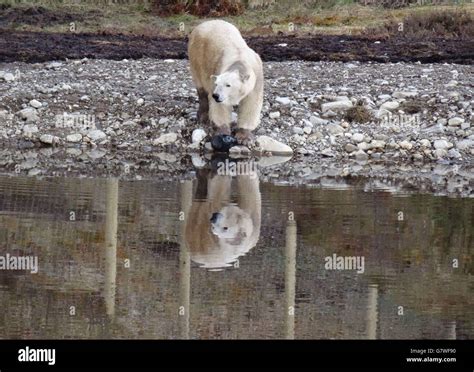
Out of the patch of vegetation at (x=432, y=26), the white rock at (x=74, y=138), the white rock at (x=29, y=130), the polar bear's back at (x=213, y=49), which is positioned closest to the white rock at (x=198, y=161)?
the polar bear's back at (x=213, y=49)

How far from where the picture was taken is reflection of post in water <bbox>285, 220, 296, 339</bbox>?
26.3 ft

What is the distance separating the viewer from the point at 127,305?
832cm

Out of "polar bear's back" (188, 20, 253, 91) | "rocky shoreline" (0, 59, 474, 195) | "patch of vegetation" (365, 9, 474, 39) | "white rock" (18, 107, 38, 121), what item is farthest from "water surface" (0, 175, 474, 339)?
"patch of vegetation" (365, 9, 474, 39)

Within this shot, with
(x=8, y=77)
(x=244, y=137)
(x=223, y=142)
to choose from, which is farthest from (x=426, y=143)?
(x=8, y=77)

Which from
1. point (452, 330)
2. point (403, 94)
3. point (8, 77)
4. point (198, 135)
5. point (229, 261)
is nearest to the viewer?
point (452, 330)

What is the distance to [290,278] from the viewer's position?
9477mm

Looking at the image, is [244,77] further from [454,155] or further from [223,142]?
[454,155]

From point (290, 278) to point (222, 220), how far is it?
2.09 meters

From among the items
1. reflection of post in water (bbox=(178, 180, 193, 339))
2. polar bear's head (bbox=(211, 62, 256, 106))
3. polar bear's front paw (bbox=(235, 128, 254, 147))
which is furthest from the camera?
polar bear's front paw (bbox=(235, 128, 254, 147))

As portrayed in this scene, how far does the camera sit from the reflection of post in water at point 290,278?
8.03m

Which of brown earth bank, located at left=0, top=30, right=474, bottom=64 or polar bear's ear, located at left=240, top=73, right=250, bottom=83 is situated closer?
polar bear's ear, located at left=240, top=73, right=250, bottom=83

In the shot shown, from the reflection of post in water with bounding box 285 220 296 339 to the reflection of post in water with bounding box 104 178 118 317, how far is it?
43.2 inches

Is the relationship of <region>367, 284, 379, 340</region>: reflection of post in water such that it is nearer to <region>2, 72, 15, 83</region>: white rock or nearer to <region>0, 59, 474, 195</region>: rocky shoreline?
<region>0, 59, 474, 195</region>: rocky shoreline
